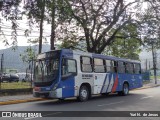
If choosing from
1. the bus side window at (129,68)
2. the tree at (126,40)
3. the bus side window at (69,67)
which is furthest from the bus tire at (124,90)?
the bus side window at (69,67)

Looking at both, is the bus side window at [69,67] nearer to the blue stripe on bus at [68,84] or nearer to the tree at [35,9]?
the blue stripe on bus at [68,84]

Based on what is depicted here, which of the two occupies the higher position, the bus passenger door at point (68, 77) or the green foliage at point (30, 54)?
the green foliage at point (30, 54)

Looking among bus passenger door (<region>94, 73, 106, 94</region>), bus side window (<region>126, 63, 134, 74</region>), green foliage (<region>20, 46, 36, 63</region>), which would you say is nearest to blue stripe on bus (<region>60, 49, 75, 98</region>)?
bus passenger door (<region>94, 73, 106, 94</region>)

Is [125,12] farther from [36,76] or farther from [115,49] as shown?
[36,76]

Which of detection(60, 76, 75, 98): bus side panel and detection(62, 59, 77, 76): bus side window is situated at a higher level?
detection(62, 59, 77, 76): bus side window

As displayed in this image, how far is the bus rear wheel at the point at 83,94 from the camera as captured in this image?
699 inches

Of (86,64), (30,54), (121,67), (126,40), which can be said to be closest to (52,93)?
(86,64)

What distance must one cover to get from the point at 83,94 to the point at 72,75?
5.21 feet

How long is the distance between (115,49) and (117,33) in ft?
20.9

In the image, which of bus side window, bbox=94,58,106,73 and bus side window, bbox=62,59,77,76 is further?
bus side window, bbox=94,58,106,73

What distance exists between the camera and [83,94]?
18.0 meters

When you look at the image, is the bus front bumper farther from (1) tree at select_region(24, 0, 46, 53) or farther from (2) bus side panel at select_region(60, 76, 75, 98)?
(1) tree at select_region(24, 0, 46, 53)

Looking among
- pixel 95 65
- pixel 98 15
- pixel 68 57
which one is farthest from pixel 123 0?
pixel 68 57

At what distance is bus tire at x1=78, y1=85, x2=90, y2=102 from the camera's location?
58.3 ft
